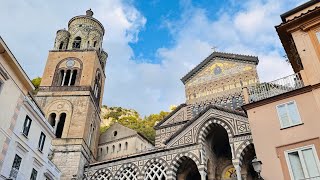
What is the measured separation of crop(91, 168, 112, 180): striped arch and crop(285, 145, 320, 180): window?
1195 cm

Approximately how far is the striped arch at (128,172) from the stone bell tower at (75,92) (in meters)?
2.99

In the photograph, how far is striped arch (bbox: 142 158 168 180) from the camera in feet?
56.2

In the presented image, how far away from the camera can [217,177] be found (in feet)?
58.4

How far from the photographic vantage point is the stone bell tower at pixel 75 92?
2139cm

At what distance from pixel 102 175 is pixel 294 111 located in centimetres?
1267

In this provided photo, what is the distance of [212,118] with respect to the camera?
16.9 m

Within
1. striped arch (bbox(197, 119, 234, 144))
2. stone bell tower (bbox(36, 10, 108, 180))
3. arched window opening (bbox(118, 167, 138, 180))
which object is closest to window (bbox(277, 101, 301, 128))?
striped arch (bbox(197, 119, 234, 144))

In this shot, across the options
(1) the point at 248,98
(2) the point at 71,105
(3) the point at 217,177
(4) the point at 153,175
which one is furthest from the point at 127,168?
(1) the point at 248,98

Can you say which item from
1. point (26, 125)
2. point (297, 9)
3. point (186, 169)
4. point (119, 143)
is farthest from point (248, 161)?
point (119, 143)

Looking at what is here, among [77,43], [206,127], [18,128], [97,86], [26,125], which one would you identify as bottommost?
[18,128]

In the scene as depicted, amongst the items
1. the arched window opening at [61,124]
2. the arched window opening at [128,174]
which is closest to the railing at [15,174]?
the arched window opening at [128,174]

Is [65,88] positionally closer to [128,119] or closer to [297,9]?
[297,9]

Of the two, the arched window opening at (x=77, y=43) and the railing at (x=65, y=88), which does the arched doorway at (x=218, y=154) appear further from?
the arched window opening at (x=77, y=43)

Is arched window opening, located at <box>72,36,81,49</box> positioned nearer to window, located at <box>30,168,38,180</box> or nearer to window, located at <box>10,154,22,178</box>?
window, located at <box>30,168,38,180</box>
